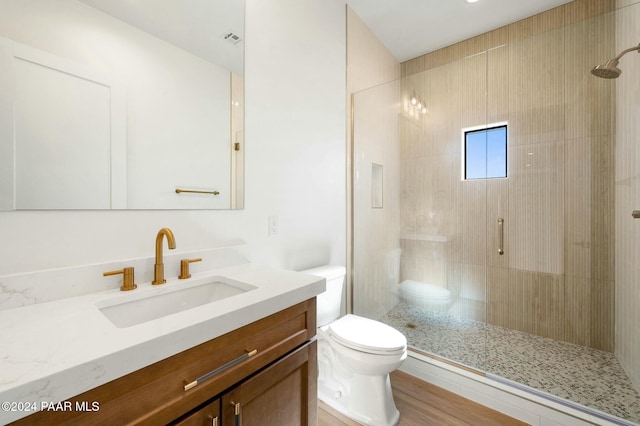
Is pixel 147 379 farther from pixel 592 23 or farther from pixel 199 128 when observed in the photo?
pixel 592 23

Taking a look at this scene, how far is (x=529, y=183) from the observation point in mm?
2018

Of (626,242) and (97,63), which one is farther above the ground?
(97,63)

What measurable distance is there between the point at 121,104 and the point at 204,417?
3.48 feet

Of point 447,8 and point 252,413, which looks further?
point 447,8

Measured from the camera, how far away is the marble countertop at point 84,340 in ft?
1.43

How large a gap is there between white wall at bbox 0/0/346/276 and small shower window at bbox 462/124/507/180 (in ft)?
3.46

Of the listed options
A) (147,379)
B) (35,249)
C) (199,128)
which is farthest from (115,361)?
(199,128)

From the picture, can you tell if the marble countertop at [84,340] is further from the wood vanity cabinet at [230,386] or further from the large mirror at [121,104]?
the large mirror at [121,104]

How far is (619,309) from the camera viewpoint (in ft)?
5.66

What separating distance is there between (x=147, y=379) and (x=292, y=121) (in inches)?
56.3

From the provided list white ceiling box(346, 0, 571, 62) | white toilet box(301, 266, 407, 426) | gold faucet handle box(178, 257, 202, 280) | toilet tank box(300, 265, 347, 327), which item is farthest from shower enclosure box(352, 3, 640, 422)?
gold faucet handle box(178, 257, 202, 280)

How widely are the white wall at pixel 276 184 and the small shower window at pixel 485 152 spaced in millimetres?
1054

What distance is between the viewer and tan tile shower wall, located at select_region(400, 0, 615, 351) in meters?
1.81

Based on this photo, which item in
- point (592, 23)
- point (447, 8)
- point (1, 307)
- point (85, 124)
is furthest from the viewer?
point (447, 8)
